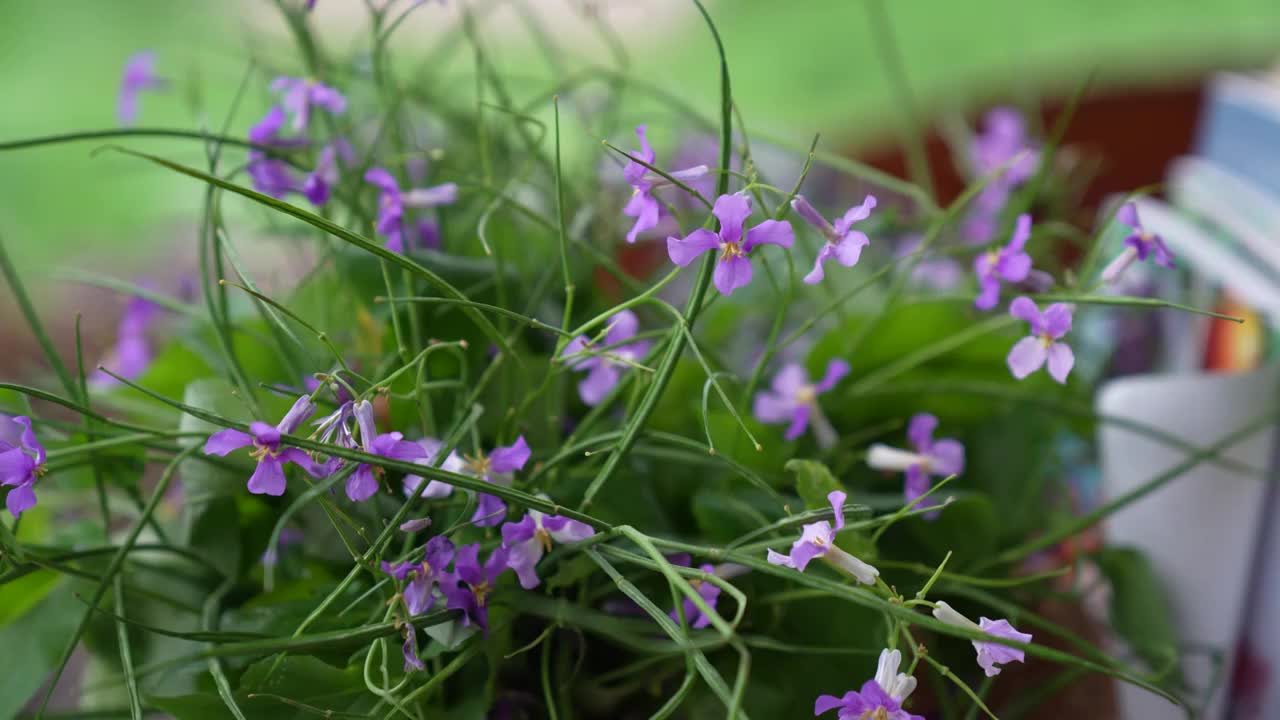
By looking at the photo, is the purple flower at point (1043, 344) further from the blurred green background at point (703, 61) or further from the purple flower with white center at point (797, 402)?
the blurred green background at point (703, 61)

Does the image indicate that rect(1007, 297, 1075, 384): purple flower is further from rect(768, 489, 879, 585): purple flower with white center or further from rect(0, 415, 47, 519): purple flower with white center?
rect(0, 415, 47, 519): purple flower with white center

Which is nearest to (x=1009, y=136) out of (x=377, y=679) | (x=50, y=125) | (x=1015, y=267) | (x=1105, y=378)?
(x=1105, y=378)

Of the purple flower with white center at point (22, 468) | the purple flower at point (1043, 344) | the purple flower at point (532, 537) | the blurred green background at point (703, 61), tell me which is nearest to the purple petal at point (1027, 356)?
the purple flower at point (1043, 344)

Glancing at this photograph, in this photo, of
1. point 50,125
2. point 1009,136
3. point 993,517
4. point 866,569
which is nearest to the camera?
point 866,569

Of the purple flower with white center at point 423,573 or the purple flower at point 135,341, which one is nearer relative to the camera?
the purple flower with white center at point 423,573

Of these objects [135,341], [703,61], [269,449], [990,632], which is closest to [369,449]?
[269,449]

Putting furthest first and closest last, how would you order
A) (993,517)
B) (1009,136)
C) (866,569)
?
(1009,136), (993,517), (866,569)

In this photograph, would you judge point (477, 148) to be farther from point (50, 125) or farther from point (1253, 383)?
point (50, 125)
